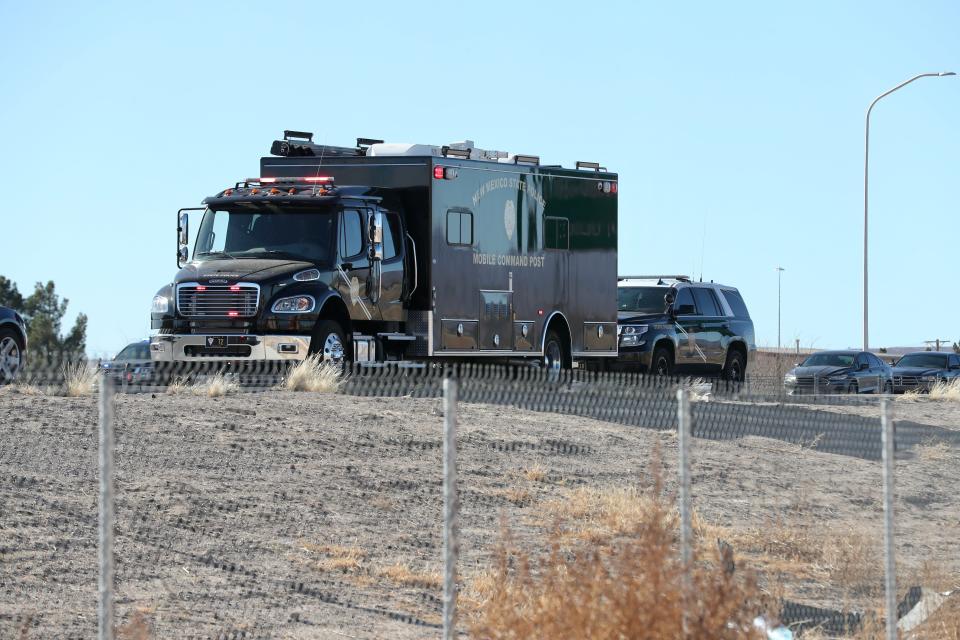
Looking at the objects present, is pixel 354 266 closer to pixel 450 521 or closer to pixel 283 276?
pixel 283 276

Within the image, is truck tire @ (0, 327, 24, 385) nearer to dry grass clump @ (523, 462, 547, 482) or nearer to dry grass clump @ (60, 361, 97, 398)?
dry grass clump @ (60, 361, 97, 398)

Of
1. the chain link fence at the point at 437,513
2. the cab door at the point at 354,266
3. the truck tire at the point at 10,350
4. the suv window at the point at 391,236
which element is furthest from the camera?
the suv window at the point at 391,236

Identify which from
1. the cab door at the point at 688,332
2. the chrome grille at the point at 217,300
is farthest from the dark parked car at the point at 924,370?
the chrome grille at the point at 217,300

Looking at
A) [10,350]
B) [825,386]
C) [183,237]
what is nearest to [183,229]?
[183,237]

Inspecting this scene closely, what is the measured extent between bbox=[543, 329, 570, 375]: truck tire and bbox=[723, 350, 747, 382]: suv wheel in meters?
4.96

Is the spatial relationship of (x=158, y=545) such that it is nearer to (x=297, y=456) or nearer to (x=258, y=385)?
(x=297, y=456)

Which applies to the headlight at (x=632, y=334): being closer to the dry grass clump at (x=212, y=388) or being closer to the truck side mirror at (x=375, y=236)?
the truck side mirror at (x=375, y=236)

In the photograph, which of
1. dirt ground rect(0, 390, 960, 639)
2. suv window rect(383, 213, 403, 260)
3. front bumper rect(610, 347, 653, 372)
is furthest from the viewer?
front bumper rect(610, 347, 653, 372)

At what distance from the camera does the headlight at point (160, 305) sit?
2108 centimetres

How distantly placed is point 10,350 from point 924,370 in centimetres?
2556

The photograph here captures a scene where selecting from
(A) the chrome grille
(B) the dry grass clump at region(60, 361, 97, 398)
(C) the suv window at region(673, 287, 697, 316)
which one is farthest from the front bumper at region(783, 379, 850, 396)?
(B) the dry grass clump at region(60, 361, 97, 398)

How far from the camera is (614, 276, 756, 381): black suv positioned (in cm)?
2712

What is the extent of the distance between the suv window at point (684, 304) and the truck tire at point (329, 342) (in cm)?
816

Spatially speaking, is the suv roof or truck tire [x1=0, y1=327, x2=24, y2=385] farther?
the suv roof
